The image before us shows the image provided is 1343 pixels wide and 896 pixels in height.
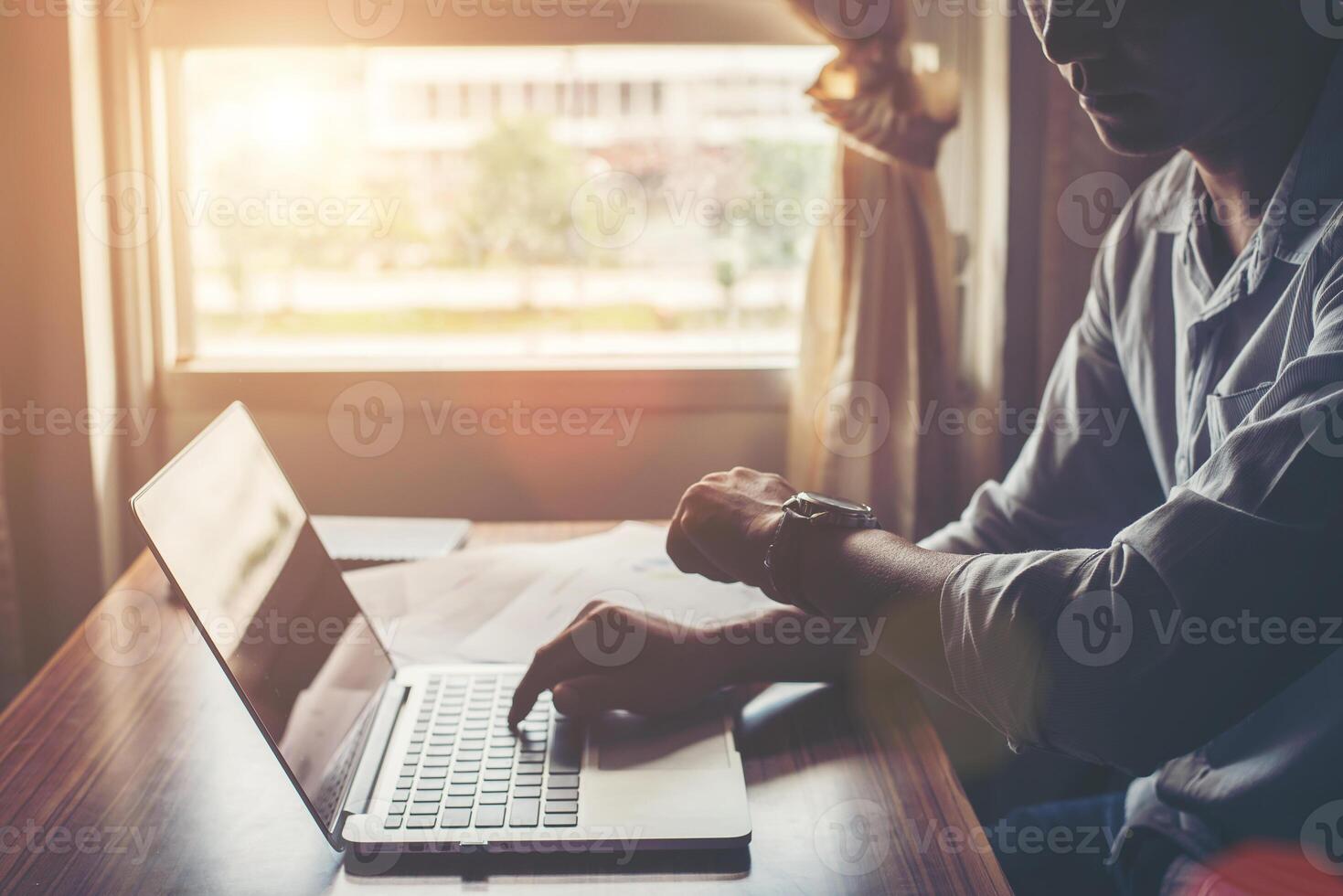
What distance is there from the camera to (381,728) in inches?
33.5

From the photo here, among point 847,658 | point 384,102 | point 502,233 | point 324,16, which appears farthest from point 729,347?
point 847,658

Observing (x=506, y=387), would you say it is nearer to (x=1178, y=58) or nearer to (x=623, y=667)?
(x=623, y=667)

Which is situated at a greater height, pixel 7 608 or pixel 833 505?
pixel 833 505

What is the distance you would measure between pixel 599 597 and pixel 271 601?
37 cm

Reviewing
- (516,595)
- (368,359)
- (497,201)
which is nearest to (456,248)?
(497,201)

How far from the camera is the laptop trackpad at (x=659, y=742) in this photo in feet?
2.60

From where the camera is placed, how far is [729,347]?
2158 mm

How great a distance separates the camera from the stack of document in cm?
102

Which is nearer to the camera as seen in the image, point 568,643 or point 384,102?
point 568,643

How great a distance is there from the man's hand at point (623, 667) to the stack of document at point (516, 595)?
2.0 inches

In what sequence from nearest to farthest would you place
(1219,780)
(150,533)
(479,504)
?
(150,533) < (1219,780) < (479,504)

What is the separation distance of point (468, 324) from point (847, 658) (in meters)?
1.40

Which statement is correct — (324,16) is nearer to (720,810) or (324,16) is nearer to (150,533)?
(150,533)

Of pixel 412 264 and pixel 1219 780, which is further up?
pixel 412 264
